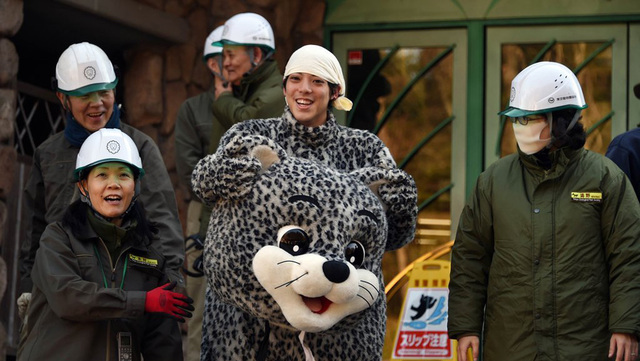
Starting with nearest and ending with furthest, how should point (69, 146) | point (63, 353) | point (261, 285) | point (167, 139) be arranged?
point (261, 285)
point (63, 353)
point (69, 146)
point (167, 139)

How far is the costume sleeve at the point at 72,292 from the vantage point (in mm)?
4848

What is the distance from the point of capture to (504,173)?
520cm

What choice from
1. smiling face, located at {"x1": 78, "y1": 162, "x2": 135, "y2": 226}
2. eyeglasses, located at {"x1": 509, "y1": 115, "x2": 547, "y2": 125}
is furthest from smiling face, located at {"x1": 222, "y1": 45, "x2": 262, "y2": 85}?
eyeglasses, located at {"x1": 509, "y1": 115, "x2": 547, "y2": 125}

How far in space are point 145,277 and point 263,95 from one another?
62.9 inches

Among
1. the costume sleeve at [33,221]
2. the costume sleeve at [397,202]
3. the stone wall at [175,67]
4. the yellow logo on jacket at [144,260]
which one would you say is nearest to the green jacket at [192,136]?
the stone wall at [175,67]

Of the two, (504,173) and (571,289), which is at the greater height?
(504,173)

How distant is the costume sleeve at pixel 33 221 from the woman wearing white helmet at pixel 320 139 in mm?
1031

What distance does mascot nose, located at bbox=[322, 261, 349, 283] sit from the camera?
4.40 metres

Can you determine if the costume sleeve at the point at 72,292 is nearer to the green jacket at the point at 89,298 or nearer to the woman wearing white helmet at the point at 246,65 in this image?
the green jacket at the point at 89,298

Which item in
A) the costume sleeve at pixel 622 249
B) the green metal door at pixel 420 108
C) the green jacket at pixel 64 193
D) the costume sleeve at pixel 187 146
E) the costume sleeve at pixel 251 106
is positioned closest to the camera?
the costume sleeve at pixel 622 249

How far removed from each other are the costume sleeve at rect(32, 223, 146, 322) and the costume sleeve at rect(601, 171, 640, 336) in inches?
71.0

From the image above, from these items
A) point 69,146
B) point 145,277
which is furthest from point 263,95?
point 145,277

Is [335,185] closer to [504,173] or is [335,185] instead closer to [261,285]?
[261,285]

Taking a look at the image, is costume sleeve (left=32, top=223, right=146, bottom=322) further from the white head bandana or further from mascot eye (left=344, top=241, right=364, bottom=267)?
the white head bandana
